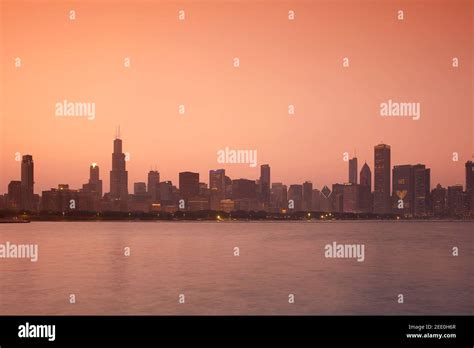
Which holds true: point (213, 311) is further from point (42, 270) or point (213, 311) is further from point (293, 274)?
point (42, 270)

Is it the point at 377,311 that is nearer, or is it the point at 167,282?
the point at 377,311

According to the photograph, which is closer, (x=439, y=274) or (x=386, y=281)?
(x=386, y=281)
